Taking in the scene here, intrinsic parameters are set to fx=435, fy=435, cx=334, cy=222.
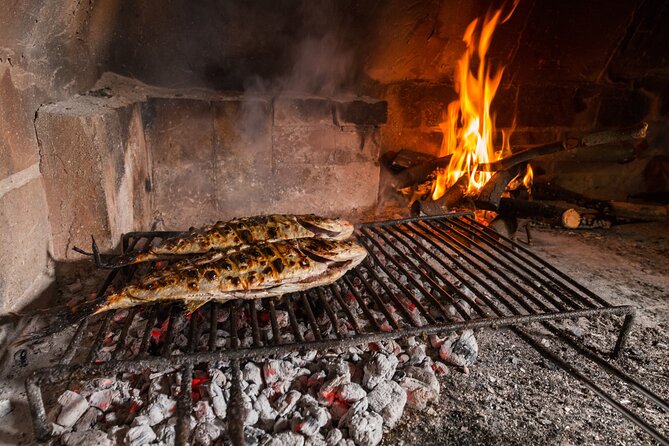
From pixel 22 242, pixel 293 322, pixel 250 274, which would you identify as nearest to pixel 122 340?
pixel 250 274

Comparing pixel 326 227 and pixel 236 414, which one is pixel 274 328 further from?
pixel 326 227

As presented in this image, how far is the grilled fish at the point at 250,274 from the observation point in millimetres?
2129

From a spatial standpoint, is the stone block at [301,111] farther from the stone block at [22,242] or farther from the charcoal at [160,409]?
the charcoal at [160,409]

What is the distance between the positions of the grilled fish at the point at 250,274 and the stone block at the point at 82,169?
849mm

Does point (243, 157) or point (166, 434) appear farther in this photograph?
point (243, 157)

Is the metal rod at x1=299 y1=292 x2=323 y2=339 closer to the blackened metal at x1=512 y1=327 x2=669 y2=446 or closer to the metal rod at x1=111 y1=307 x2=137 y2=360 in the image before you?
the metal rod at x1=111 y1=307 x2=137 y2=360

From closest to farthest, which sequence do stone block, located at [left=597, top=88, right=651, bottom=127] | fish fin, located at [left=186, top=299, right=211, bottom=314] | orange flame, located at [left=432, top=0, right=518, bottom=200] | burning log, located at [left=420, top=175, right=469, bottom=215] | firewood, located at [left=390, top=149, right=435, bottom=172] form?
fish fin, located at [left=186, top=299, right=211, bottom=314] < burning log, located at [left=420, top=175, right=469, bottom=215] < orange flame, located at [left=432, top=0, right=518, bottom=200] < firewood, located at [left=390, top=149, right=435, bottom=172] < stone block, located at [left=597, top=88, right=651, bottom=127]

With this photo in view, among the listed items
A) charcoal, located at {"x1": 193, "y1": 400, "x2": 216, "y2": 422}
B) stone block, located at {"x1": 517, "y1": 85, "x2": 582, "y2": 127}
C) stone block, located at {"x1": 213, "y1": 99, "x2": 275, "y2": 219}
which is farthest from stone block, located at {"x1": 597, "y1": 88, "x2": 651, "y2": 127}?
charcoal, located at {"x1": 193, "y1": 400, "x2": 216, "y2": 422}

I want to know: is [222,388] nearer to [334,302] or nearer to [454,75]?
[334,302]

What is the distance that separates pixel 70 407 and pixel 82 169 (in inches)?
56.2

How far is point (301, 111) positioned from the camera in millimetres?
4137

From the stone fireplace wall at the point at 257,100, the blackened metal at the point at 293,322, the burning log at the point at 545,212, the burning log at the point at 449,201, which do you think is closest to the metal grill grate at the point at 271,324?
the blackened metal at the point at 293,322

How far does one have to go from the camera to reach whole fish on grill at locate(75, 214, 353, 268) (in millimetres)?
2518

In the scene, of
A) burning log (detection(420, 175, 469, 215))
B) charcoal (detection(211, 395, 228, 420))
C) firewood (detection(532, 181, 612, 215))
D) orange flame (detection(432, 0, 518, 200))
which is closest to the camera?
charcoal (detection(211, 395, 228, 420))
